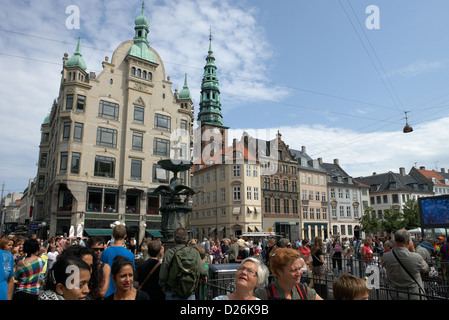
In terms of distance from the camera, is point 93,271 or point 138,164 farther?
point 138,164

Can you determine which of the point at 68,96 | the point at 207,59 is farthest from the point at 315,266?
the point at 207,59

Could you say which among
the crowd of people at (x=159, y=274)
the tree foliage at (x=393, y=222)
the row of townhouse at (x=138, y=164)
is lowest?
the crowd of people at (x=159, y=274)

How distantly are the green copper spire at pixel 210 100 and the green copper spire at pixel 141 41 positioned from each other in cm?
3143

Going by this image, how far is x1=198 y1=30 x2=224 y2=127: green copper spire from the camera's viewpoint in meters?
70.2

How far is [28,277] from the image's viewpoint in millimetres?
5293

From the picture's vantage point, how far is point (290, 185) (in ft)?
177

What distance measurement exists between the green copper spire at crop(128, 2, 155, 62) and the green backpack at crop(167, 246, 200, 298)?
34723 mm

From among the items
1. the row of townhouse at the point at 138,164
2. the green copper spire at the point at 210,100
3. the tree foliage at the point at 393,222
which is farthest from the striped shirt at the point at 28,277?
the green copper spire at the point at 210,100

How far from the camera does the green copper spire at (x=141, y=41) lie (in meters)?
36.5

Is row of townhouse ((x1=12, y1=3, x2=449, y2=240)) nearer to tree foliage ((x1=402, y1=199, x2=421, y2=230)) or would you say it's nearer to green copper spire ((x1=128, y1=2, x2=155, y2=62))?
green copper spire ((x1=128, y1=2, x2=155, y2=62))

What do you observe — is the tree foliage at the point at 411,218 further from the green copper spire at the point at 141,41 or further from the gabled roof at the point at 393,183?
the green copper spire at the point at 141,41

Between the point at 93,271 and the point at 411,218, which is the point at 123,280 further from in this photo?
the point at 411,218

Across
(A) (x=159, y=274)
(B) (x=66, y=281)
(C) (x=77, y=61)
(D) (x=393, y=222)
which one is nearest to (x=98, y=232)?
(C) (x=77, y=61)

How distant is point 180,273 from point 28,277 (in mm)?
2622
